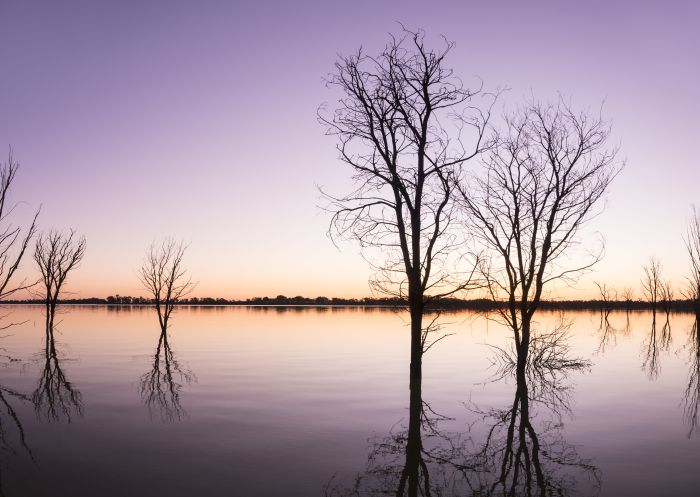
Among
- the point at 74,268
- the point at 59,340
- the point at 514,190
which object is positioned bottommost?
the point at 59,340

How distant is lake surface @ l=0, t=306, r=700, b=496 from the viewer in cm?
838

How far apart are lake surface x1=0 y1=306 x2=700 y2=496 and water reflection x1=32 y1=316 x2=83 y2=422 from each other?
6cm

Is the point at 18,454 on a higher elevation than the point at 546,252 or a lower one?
lower

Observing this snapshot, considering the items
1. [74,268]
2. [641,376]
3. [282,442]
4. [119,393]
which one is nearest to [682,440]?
[282,442]

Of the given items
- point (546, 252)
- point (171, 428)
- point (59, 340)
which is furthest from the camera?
point (59, 340)

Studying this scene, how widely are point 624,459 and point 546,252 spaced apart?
8.53 meters

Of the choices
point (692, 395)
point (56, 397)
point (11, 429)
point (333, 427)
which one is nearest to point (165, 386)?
point (56, 397)

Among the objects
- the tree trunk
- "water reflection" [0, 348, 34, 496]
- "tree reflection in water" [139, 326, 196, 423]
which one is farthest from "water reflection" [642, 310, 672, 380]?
"water reflection" [0, 348, 34, 496]

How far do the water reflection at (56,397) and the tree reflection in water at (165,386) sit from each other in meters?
1.79

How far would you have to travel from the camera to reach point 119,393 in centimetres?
1587

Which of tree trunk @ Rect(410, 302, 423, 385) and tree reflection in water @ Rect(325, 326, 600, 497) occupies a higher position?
tree trunk @ Rect(410, 302, 423, 385)

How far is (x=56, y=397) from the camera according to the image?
15016mm

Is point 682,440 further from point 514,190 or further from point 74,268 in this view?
point 74,268

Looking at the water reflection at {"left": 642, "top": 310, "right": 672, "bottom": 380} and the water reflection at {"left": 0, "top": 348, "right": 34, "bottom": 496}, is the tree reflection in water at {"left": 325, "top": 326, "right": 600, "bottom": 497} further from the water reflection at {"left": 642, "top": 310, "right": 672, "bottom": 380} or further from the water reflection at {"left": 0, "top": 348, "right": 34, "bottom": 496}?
the water reflection at {"left": 642, "top": 310, "right": 672, "bottom": 380}
